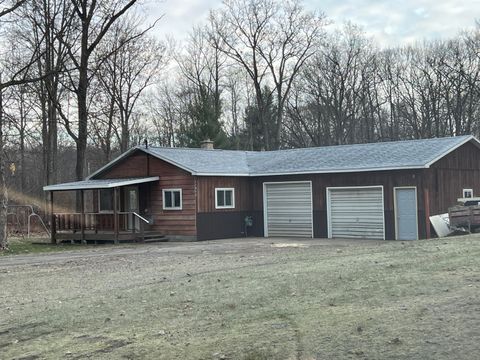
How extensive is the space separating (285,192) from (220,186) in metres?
2.91

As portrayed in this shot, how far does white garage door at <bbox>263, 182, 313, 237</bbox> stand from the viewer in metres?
25.9

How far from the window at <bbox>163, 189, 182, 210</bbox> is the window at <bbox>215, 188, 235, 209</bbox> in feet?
5.36

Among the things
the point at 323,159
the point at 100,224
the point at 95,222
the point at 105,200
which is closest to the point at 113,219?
the point at 95,222

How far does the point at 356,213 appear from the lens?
24.5 m

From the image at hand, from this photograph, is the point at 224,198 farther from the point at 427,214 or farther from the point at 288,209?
the point at 427,214

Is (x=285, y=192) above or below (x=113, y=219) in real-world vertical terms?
above

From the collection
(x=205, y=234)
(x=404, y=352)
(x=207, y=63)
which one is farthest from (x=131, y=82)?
(x=404, y=352)

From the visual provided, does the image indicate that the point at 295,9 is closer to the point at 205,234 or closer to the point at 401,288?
the point at 205,234

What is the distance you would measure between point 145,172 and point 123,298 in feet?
55.9

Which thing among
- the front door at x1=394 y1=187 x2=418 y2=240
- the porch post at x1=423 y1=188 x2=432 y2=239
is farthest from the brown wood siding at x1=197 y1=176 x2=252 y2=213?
the porch post at x1=423 y1=188 x2=432 y2=239

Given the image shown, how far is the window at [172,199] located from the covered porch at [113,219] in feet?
2.63

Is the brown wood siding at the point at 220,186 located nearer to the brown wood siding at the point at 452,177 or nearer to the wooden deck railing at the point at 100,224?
the wooden deck railing at the point at 100,224

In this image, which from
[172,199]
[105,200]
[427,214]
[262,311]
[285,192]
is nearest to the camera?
[262,311]

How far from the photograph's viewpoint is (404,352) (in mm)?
5598
